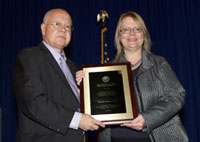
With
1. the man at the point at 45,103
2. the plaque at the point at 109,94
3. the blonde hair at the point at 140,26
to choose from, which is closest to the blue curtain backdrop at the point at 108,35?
the blonde hair at the point at 140,26

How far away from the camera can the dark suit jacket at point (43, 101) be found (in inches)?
67.8

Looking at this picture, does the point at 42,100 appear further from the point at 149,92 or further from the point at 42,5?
the point at 42,5

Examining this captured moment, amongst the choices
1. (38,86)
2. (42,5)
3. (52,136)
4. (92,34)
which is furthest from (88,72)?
(42,5)

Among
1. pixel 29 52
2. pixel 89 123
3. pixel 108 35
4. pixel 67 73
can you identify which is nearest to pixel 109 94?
pixel 89 123

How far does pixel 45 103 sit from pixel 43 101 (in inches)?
0.8

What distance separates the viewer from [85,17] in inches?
162

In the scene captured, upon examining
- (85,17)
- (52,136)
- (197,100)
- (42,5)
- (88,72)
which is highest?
(42,5)

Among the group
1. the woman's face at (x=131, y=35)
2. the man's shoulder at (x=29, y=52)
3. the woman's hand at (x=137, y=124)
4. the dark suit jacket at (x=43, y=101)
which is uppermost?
the woman's face at (x=131, y=35)

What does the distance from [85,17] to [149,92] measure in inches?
99.2

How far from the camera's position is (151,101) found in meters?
2.00

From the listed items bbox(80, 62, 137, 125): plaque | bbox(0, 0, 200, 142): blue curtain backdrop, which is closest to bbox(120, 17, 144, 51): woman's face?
bbox(80, 62, 137, 125): plaque

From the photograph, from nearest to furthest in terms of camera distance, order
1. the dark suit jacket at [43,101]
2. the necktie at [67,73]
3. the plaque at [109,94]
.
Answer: the dark suit jacket at [43,101] → the plaque at [109,94] → the necktie at [67,73]

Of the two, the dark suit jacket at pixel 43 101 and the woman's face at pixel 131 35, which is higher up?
the woman's face at pixel 131 35

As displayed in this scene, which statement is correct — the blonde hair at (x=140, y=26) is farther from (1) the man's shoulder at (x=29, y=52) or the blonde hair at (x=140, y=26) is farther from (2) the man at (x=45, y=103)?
(1) the man's shoulder at (x=29, y=52)
